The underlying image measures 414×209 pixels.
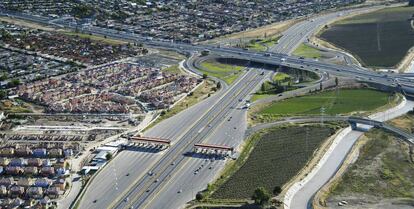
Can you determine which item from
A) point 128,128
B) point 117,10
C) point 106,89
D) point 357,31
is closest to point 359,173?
point 128,128

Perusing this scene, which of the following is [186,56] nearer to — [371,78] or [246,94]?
[246,94]

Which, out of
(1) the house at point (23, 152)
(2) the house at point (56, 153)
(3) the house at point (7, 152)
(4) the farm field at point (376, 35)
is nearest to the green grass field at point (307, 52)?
(4) the farm field at point (376, 35)

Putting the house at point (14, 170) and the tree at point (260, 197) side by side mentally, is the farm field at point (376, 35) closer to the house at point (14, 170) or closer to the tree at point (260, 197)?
the tree at point (260, 197)

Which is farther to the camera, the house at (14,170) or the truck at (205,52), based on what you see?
the truck at (205,52)

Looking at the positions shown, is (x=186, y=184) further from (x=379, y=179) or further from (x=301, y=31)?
(x=301, y=31)

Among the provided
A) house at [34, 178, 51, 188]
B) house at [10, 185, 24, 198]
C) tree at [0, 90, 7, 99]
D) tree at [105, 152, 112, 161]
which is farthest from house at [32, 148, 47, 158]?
tree at [0, 90, 7, 99]

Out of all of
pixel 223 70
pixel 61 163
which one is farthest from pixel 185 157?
pixel 223 70
